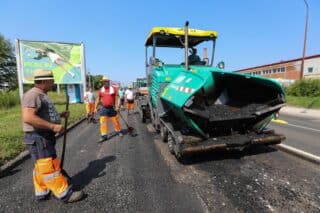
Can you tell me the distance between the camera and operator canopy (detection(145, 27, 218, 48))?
609 cm

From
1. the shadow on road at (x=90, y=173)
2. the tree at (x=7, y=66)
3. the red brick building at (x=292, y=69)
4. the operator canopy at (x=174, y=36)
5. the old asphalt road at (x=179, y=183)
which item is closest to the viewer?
the old asphalt road at (x=179, y=183)

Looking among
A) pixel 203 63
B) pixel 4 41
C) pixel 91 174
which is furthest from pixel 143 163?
pixel 4 41

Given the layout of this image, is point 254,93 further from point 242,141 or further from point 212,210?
point 212,210

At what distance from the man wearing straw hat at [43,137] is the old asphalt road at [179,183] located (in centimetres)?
22

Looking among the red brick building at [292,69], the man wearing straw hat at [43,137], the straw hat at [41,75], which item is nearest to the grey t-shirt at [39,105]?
the man wearing straw hat at [43,137]

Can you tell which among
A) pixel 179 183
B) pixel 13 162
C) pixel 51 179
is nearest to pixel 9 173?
pixel 13 162

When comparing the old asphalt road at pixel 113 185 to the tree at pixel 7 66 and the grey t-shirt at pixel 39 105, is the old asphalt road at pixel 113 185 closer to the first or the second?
the grey t-shirt at pixel 39 105

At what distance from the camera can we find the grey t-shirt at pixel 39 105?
2.88 meters

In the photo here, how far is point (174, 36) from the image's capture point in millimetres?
6266

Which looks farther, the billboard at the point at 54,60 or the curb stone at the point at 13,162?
the billboard at the point at 54,60

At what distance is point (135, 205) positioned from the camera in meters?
3.04

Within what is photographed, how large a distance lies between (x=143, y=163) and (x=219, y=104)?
6.15 ft

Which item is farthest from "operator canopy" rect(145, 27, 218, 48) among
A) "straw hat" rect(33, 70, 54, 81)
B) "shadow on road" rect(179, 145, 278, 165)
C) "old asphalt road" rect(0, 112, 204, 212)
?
"straw hat" rect(33, 70, 54, 81)

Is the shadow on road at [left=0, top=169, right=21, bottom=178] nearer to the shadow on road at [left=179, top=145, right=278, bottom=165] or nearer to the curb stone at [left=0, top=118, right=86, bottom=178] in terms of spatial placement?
the curb stone at [left=0, top=118, right=86, bottom=178]
